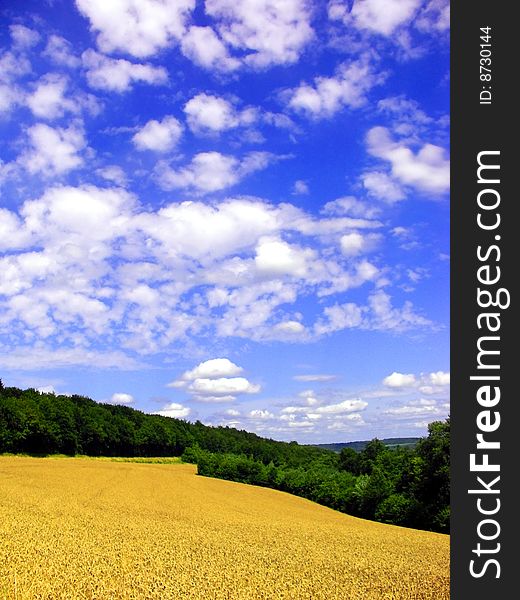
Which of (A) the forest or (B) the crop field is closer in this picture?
(B) the crop field

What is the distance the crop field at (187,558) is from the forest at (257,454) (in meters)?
18.6

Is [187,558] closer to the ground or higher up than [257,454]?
higher up

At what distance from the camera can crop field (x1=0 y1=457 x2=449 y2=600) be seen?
15039 mm

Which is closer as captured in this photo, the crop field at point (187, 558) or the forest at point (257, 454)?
the crop field at point (187, 558)

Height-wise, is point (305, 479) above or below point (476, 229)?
below

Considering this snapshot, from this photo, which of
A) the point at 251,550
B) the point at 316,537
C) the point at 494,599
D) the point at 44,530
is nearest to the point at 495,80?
the point at 494,599

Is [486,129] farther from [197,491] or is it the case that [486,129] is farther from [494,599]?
[197,491]

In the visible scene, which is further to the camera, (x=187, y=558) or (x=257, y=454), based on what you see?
(x=257, y=454)

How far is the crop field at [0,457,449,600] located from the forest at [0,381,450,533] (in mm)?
18585

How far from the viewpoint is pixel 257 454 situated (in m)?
130

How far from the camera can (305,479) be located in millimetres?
80250

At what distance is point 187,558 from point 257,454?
11269cm

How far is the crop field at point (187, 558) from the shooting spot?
49.3 feet

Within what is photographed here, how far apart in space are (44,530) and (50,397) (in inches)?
4004
